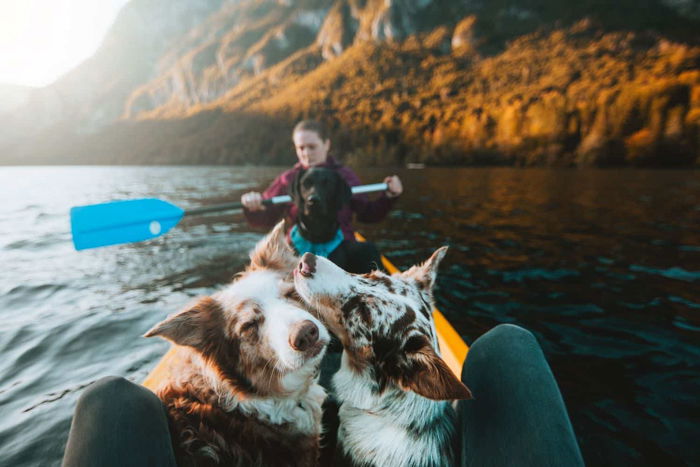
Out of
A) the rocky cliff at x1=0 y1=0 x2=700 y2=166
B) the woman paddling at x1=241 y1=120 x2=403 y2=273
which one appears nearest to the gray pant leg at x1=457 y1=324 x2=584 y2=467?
the woman paddling at x1=241 y1=120 x2=403 y2=273

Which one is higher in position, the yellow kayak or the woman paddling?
the woman paddling

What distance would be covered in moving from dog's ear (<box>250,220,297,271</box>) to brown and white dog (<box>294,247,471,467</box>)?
0.73 metres

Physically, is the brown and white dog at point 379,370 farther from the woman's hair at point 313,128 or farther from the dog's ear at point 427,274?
the woman's hair at point 313,128

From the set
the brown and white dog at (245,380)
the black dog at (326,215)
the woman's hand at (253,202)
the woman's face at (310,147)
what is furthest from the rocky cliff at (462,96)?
the brown and white dog at (245,380)

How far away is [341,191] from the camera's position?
519cm

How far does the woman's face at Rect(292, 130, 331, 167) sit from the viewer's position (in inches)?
226

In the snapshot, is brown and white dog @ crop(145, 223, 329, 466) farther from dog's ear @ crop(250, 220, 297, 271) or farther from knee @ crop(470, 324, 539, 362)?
knee @ crop(470, 324, 539, 362)

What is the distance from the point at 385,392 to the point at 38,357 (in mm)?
5382

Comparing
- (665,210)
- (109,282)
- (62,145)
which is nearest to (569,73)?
(665,210)

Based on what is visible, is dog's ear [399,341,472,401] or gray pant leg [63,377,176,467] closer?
dog's ear [399,341,472,401]

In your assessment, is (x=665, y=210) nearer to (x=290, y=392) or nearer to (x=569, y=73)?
(x=290, y=392)

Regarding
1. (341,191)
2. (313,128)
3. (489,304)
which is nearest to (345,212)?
(341,191)

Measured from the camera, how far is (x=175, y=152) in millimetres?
114750

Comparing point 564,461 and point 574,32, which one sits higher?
point 574,32
